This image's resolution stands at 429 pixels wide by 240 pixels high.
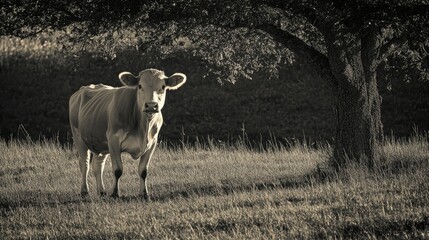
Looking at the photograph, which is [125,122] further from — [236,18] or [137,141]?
[236,18]

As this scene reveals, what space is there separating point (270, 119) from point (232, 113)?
183 cm

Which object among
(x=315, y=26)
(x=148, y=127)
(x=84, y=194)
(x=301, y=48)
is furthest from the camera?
(x=301, y=48)

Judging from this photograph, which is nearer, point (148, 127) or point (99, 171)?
point (148, 127)

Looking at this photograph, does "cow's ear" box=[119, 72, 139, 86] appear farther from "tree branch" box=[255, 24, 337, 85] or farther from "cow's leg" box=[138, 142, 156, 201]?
"tree branch" box=[255, 24, 337, 85]

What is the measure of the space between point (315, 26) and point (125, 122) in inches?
154

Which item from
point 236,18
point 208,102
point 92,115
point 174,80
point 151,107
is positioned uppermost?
point 236,18

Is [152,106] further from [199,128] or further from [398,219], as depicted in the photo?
[199,128]

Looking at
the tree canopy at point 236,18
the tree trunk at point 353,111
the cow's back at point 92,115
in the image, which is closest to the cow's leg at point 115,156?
the cow's back at point 92,115

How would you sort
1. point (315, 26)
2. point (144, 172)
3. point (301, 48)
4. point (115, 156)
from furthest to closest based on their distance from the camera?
point (301, 48), point (315, 26), point (144, 172), point (115, 156)

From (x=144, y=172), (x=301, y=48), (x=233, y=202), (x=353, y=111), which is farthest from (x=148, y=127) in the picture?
(x=353, y=111)

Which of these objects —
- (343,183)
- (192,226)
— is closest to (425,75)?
(343,183)

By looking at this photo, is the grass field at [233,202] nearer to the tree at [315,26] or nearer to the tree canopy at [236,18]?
the tree at [315,26]

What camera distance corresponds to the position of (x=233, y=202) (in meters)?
11.8

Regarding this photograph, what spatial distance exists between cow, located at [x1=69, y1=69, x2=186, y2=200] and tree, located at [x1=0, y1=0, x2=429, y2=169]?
2.95 feet
